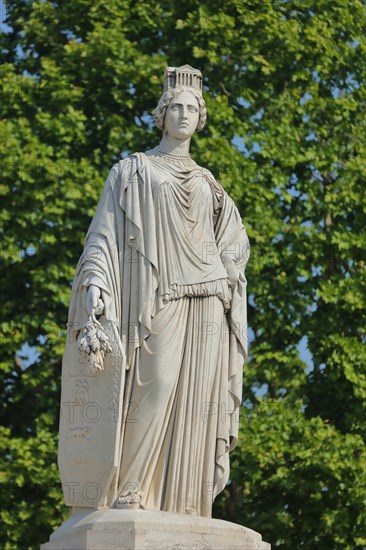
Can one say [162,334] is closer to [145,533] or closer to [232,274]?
[232,274]

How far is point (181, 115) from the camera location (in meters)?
17.1

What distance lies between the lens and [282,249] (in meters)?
30.7

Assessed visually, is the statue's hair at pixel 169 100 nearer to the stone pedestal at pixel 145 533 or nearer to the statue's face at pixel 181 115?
the statue's face at pixel 181 115

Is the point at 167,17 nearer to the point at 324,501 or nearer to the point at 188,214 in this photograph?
the point at 324,501

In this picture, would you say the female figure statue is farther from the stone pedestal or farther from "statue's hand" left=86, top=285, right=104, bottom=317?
the stone pedestal

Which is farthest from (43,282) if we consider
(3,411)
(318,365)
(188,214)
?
(188,214)

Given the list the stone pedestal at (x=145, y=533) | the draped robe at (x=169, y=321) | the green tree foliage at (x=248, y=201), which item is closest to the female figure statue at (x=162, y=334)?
the draped robe at (x=169, y=321)

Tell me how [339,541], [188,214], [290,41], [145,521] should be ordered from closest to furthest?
[145,521] → [188,214] → [339,541] → [290,41]

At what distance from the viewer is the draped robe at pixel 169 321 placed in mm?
16109

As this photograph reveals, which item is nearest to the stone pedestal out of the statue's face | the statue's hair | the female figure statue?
the female figure statue

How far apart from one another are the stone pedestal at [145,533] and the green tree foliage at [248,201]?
12580 millimetres

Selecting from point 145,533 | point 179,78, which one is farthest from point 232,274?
point 145,533

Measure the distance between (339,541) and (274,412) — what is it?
2182 millimetres

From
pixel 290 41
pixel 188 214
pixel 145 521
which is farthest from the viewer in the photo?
pixel 290 41
